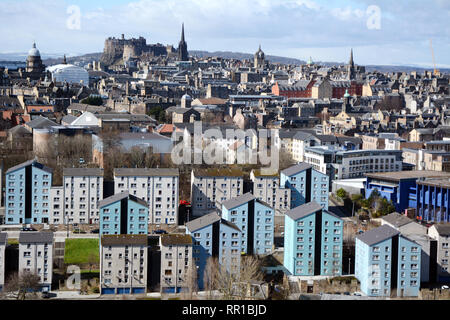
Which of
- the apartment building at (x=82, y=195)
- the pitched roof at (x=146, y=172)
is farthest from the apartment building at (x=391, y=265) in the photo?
the apartment building at (x=82, y=195)

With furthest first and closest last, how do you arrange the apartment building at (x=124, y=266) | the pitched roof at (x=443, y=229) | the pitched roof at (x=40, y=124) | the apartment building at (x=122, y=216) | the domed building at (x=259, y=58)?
the domed building at (x=259, y=58) → the pitched roof at (x=40, y=124) → the apartment building at (x=122, y=216) → the pitched roof at (x=443, y=229) → the apartment building at (x=124, y=266)

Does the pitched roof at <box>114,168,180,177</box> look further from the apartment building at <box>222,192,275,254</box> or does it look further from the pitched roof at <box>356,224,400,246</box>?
the pitched roof at <box>356,224,400,246</box>

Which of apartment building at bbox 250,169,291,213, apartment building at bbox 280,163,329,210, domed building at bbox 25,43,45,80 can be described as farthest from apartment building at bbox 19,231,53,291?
domed building at bbox 25,43,45,80

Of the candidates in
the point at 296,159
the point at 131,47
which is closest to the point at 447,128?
the point at 296,159

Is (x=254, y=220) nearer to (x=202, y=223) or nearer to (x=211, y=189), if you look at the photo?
(x=202, y=223)

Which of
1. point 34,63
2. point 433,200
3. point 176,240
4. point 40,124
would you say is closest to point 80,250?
point 176,240

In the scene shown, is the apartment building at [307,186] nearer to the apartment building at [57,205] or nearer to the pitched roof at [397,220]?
the pitched roof at [397,220]
